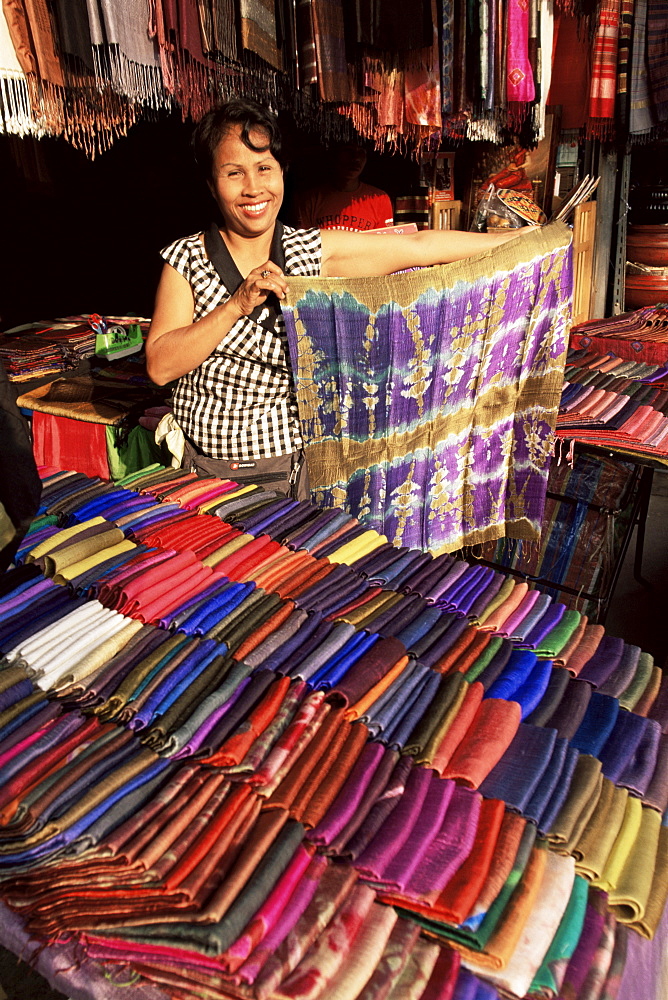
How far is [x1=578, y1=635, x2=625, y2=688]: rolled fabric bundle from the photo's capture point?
60.6 inches

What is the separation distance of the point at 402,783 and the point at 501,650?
1.47ft

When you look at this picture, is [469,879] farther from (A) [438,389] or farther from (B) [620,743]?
(A) [438,389]

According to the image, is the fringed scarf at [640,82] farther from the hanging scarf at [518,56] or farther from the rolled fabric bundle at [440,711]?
the rolled fabric bundle at [440,711]

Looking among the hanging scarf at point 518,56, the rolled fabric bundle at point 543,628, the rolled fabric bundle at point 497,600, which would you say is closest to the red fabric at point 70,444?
the rolled fabric bundle at point 497,600

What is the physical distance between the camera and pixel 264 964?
3.15 ft

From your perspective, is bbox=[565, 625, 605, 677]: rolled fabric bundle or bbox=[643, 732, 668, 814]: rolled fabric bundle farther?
bbox=[565, 625, 605, 677]: rolled fabric bundle

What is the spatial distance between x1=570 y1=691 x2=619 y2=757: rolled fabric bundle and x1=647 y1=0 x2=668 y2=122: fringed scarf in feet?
19.1

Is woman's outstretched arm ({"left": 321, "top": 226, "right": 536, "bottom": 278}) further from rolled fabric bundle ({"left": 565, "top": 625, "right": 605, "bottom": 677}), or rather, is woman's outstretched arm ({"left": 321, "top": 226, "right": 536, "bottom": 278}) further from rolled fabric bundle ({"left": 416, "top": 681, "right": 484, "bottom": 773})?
rolled fabric bundle ({"left": 416, "top": 681, "right": 484, "bottom": 773})

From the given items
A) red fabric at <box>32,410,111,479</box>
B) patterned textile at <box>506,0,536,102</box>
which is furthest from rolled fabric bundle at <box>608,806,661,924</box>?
patterned textile at <box>506,0,536,102</box>

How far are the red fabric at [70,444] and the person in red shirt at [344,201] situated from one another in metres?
2.25

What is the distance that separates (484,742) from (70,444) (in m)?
2.59

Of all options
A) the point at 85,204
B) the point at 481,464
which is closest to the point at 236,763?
the point at 481,464

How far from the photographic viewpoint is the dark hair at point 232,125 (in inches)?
84.3

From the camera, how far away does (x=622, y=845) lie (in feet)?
3.86
